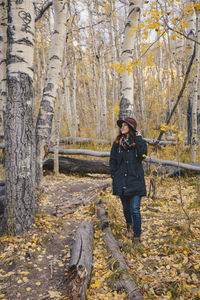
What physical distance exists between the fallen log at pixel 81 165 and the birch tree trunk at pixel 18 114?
365cm

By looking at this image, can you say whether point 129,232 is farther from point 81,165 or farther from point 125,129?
point 81,165

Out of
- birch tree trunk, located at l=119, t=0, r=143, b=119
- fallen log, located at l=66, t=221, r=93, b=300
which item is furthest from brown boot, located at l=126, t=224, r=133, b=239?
birch tree trunk, located at l=119, t=0, r=143, b=119

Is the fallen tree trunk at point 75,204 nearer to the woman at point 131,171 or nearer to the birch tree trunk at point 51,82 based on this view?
the birch tree trunk at point 51,82

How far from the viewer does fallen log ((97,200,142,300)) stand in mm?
2096

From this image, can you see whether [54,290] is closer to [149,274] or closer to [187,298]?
[149,274]

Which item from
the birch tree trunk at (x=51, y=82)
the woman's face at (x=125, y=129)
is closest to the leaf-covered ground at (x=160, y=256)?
the woman's face at (x=125, y=129)

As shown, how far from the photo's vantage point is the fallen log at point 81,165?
6.70 m

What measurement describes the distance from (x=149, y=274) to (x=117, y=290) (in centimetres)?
48

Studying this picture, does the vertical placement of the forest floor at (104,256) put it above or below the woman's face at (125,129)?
below

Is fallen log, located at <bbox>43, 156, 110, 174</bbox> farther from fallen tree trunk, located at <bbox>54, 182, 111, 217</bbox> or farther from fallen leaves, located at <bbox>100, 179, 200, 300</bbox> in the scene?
fallen leaves, located at <bbox>100, 179, 200, 300</bbox>

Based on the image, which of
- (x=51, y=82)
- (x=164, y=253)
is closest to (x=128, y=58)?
(x=51, y=82)

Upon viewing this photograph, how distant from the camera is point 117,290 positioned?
2.23 m

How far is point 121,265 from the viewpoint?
249cm

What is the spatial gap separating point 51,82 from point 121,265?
374 centimetres
